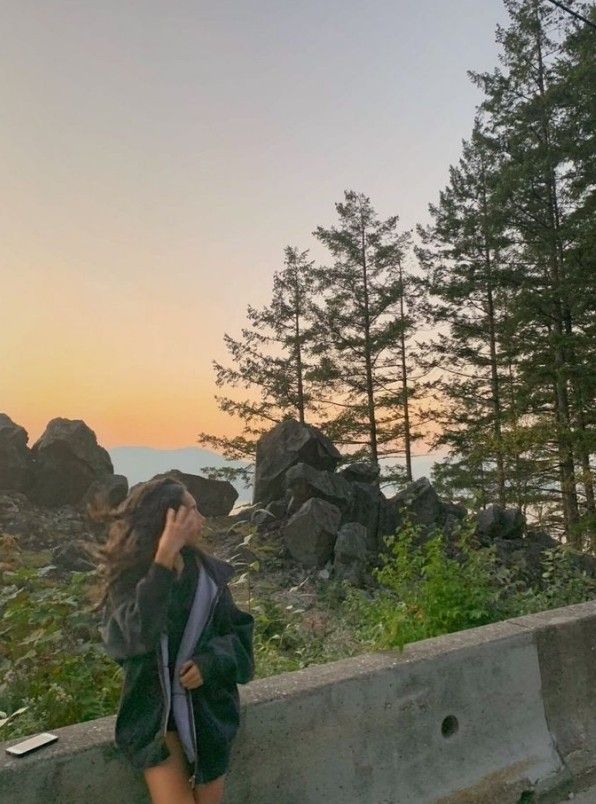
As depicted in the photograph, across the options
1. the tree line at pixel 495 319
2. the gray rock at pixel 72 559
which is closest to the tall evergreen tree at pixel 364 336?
the tree line at pixel 495 319

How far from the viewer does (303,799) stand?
271cm

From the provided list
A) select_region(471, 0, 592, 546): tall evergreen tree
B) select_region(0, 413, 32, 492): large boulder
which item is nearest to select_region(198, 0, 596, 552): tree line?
select_region(471, 0, 592, 546): tall evergreen tree

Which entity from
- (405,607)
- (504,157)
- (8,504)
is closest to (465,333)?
(504,157)

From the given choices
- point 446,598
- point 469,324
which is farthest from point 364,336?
point 446,598

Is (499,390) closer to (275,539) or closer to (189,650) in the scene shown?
(275,539)

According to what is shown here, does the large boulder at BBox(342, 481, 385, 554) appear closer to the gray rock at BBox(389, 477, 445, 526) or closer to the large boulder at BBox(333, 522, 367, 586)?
the gray rock at BBox(389, 477, 445, 526)

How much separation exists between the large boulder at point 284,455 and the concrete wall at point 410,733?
14.8 meters

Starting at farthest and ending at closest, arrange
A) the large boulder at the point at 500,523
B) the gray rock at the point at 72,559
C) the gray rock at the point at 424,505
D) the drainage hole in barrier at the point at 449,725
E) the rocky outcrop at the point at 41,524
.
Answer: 1. the large boulder at the point at 500,523
2. the gray rock at the point at 424,505
3. the rocky outcrop at the point at 41,524
4. the gray rock at the point at 72,559
5. the drainage hole in barrier at the point at 449,725

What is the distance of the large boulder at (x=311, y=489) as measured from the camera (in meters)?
17.1

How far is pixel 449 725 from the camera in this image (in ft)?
10.4

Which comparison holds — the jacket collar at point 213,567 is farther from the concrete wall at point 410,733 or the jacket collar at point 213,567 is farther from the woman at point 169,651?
the concrete wall at point 410,733

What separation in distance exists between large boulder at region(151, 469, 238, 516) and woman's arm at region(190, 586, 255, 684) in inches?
667

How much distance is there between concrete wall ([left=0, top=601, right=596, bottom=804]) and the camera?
7.64ft

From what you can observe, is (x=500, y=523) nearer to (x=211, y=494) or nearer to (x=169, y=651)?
(x=211, y=494)
